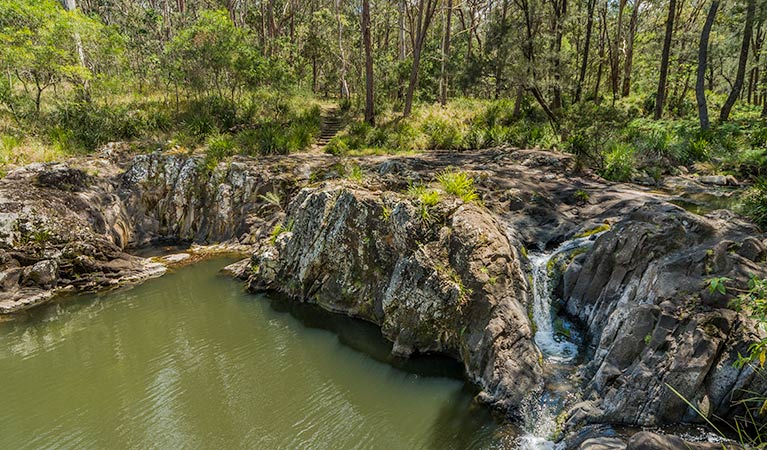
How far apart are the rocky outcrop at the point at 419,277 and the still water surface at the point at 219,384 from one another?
0.50m

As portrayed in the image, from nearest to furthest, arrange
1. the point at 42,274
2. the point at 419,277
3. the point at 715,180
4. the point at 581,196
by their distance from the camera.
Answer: the point at 419,277 < the point at 581,196 < the point at 42,274 < the point at 715,180

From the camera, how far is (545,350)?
24.7 ft

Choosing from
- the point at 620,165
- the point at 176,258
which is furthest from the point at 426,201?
the point at 176,258

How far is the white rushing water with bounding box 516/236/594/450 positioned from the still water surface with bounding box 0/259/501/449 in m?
0.61

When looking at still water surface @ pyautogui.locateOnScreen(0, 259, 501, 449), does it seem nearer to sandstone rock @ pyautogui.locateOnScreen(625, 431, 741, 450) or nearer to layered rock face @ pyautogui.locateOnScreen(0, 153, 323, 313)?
layered rock face @ pyautogui.locateOnScreen(0, 153, 323, 313)

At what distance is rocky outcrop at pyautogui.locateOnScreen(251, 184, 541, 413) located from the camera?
7.09 meters

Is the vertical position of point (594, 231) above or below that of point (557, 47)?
below

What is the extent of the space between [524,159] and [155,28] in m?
35.3

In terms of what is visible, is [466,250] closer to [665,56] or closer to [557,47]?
[557,47]

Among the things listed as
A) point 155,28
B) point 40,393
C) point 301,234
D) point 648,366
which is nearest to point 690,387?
point 648,366

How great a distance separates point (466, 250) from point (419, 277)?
1.10m

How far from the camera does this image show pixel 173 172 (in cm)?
1697

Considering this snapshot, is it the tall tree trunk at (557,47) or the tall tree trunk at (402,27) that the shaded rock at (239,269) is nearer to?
the tall tree trunk at (557,47)

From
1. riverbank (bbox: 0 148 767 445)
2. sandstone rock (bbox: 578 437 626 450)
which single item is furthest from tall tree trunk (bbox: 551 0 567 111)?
sandstone rock (bbox: 578 437 626 450)
